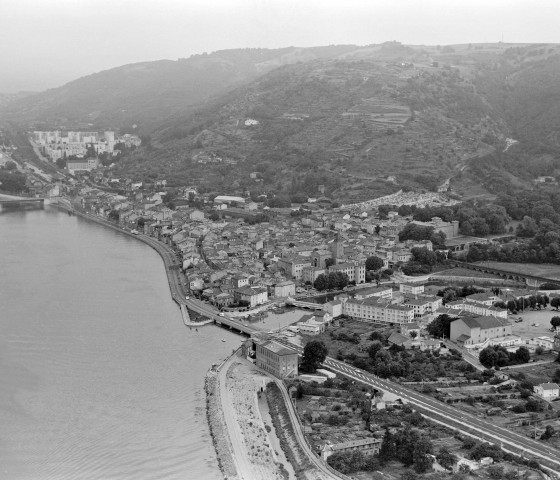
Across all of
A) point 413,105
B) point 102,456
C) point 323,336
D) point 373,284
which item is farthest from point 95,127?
point 102,456

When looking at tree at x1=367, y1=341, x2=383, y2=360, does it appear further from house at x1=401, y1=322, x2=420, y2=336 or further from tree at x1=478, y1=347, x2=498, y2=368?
tree at x1=478, y1=347, x2=498, y2=368

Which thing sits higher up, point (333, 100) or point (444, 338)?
point (333, 100)

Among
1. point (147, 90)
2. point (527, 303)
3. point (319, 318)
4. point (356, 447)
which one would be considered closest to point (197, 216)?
point (319, 318)

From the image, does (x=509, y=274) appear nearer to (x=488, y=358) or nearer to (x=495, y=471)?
(x=488, y=358)

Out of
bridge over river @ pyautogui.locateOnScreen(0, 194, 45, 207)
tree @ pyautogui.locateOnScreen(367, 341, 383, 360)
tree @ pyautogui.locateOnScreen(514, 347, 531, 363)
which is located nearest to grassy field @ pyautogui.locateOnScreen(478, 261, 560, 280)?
tree @ pyautogui.locateOnScreen(514, 347, 531, 363)

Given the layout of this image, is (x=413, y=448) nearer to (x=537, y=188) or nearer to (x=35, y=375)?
(x=35, y=375)

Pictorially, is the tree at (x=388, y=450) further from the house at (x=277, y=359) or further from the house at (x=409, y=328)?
the house at (x=409, y=328)
